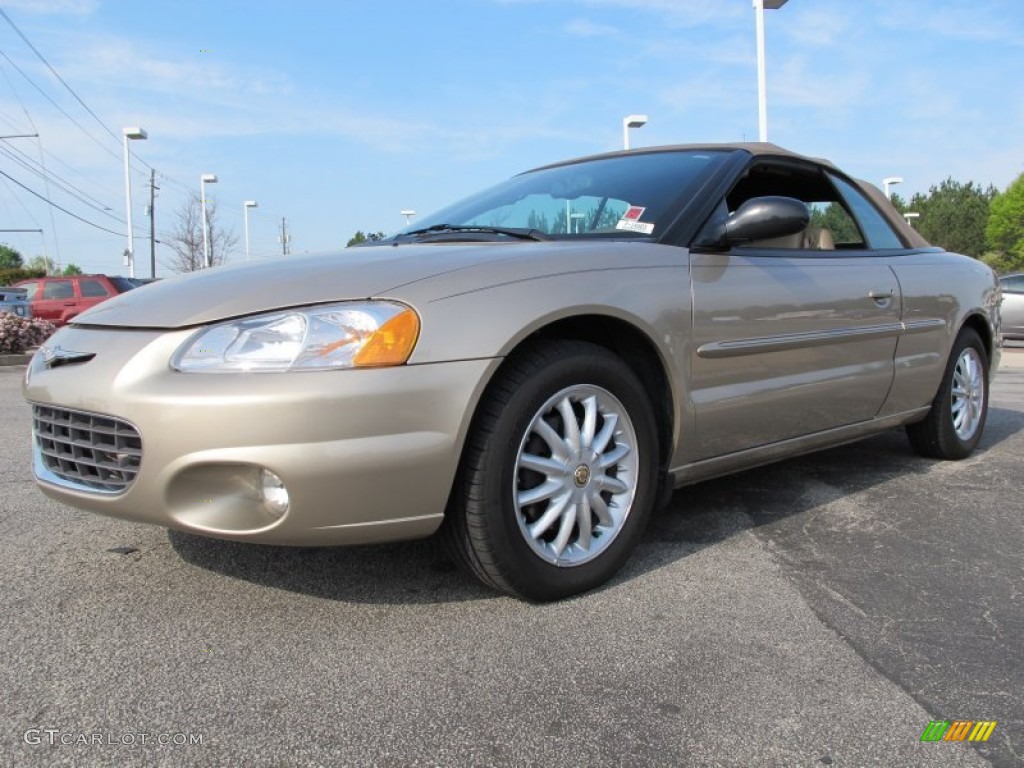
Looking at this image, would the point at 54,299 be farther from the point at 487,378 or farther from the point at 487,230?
the point at 487,378

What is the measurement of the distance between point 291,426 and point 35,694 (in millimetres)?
790

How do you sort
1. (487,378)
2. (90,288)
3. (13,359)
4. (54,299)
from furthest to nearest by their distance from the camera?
(54,299) → (90,288) → (13,359) → (487,378)

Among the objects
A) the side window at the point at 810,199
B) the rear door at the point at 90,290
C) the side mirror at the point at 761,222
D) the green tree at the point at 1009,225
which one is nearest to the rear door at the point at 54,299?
the rear door at the point at 90,290

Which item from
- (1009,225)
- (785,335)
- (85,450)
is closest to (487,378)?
(85,450)

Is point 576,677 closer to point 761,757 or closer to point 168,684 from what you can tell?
point 761,757

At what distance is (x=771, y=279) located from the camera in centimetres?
295

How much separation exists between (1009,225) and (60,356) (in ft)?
264

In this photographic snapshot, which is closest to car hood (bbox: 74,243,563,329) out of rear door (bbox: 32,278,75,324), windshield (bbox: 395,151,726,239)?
windshield (bbox: 395,151,726,239)

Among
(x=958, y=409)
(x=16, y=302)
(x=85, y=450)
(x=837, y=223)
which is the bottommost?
(x=958, y=409)

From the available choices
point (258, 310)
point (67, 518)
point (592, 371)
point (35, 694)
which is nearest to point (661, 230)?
point (592, 371)

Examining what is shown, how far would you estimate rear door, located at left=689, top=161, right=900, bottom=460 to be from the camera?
274cm

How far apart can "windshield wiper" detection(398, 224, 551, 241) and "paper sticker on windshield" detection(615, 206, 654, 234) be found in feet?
0.92

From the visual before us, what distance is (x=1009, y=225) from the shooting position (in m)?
68.9

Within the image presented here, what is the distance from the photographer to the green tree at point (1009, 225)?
67.7 m
